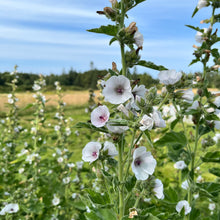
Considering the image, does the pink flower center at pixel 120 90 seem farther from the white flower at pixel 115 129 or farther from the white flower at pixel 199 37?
the white flower at pixel 199 37

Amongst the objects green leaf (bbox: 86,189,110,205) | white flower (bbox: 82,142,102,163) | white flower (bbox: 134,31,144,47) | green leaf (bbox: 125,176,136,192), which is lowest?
green leaf (bbox: 86,189,110,205)

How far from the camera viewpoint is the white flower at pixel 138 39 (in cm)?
126

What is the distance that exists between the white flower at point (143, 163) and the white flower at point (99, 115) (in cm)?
21

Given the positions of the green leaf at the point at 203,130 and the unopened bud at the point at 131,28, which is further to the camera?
the green leaf at the point at 203,130

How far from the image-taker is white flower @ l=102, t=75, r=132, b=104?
1.14 m

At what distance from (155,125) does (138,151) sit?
15 centimetres

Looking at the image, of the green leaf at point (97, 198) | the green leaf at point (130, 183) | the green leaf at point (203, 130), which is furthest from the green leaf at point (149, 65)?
the green leaf at point (203, 130)

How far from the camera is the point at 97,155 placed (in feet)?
4.13

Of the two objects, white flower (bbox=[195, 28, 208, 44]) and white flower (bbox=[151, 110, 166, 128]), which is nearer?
white flower (bbox=[151, 110, 166, 128])

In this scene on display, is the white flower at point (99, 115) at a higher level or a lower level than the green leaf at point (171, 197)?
higher

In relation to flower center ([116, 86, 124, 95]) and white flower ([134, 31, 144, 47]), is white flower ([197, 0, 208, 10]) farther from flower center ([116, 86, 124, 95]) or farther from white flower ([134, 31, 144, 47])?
flower center ([116, 86, 124, 95])

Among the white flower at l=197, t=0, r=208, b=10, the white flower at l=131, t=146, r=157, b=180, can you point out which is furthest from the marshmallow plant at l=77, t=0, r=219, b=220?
the white flower at l=197, t=0, r=208, b=10

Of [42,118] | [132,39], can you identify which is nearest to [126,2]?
[132,39]

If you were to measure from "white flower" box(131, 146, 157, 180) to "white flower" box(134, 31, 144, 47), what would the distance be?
0.53 m
